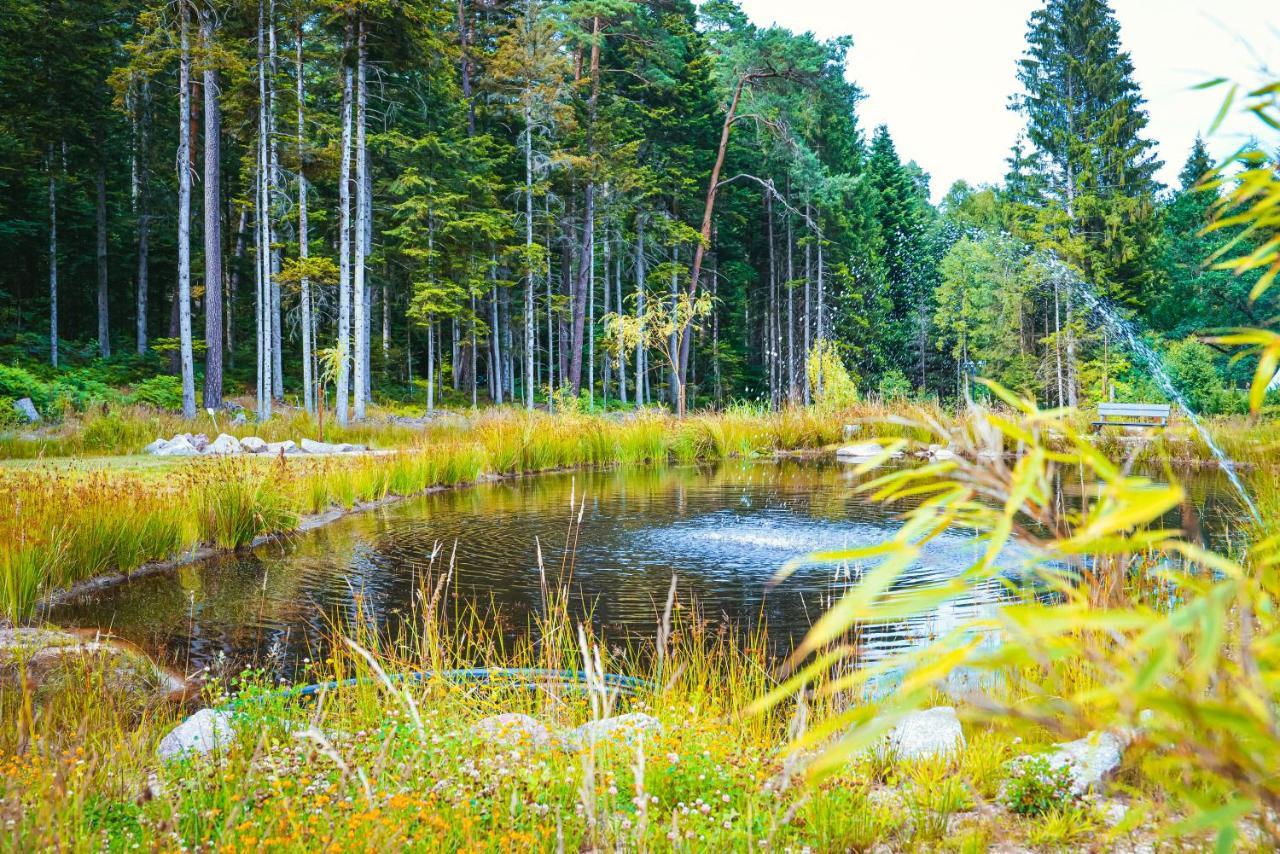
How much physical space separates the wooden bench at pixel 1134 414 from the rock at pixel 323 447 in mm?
13092

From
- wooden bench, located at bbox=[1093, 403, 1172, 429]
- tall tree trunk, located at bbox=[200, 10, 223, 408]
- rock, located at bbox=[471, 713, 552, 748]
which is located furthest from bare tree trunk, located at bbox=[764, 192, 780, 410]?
rock, located at bbox=[471, 713, 552, 748]

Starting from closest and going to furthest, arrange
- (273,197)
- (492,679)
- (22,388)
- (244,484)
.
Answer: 1. (492,679)
2. (244,484)
3. (22,388)
4. (273,197)

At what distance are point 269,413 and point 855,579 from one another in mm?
14835

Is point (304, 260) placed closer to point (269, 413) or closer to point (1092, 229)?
point (269, 413)

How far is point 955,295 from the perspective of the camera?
3309 centimetres

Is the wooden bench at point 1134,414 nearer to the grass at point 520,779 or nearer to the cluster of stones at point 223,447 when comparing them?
the cluster of stones at point 223,447

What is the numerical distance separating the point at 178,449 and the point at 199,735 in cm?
1007

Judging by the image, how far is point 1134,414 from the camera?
15.8m

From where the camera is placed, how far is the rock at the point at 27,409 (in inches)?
549

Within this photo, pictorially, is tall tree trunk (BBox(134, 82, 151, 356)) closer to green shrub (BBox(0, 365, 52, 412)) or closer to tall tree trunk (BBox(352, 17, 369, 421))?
green shrub (BBox(0, 365, 52, 412))

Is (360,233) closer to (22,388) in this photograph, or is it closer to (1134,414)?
(22,388)

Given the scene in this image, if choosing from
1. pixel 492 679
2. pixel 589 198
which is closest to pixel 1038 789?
pixel 492 679

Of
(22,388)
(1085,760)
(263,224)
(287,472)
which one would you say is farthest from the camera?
(263,224)

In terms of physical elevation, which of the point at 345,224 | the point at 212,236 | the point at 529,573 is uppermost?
the point at 345,224
